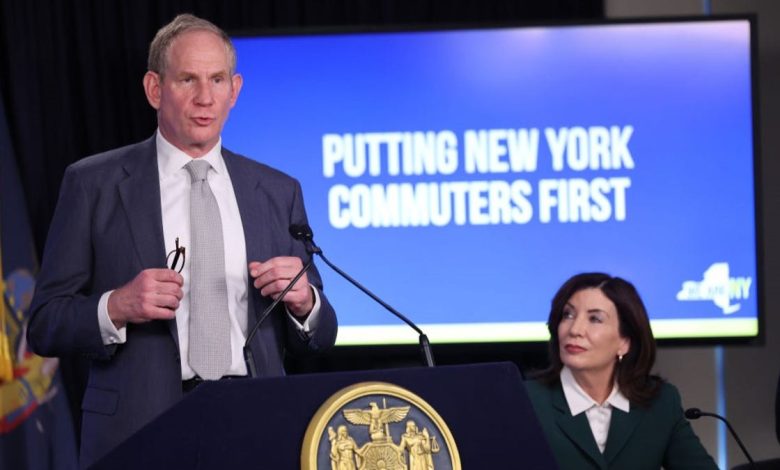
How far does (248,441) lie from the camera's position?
1.83 m

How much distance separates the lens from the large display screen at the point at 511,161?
4965 millimetres

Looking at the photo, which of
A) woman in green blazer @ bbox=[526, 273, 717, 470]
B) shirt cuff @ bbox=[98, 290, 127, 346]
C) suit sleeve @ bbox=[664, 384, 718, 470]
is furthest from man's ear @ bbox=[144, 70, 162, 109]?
suit sleeve @ bbox=[664, 384, 718, 470]

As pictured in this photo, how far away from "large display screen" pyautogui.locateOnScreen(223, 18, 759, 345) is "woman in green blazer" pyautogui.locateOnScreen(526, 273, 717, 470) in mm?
1230

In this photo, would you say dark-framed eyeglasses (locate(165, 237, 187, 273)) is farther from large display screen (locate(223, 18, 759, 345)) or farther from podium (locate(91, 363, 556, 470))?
Answer: large display screen (locate(223, 18, 759, 345))

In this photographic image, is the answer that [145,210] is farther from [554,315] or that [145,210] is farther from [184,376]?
[554,315]

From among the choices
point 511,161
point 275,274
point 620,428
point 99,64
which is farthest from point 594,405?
point 99,64

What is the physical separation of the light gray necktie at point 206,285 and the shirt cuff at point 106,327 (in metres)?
0.15

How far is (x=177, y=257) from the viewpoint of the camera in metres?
2.50

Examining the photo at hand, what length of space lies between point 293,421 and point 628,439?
1781 millimetres

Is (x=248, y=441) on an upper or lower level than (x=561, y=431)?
upper

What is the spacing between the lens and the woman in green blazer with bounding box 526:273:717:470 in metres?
3.40

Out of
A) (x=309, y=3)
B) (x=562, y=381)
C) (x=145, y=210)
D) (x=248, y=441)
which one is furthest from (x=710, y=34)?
(x=248, y=441)

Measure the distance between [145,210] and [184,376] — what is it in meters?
0.36

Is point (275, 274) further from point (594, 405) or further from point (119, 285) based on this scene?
point (594, 405)
